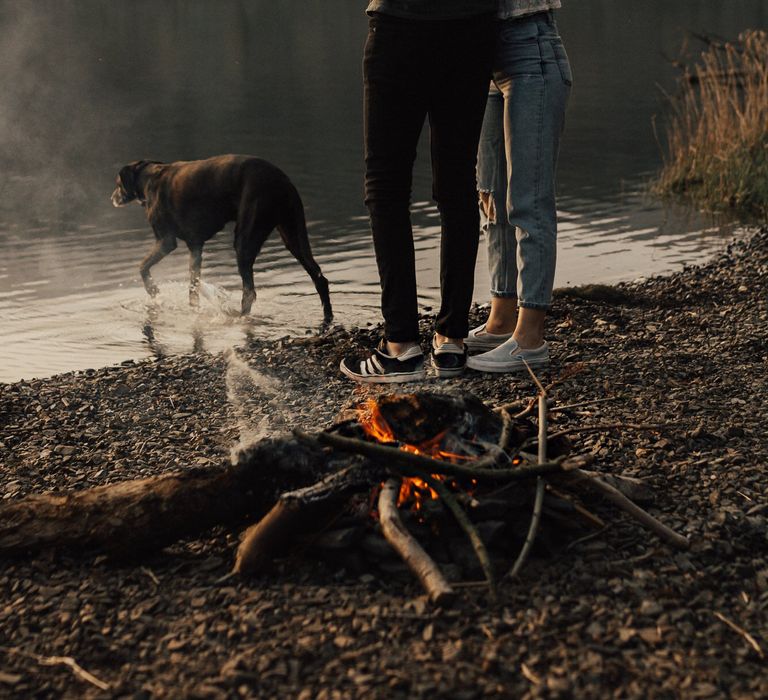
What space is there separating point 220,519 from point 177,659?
0.66 metres

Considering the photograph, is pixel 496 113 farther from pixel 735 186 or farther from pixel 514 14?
pixel 735 186

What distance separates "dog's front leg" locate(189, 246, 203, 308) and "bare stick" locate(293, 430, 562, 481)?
17.3 ft

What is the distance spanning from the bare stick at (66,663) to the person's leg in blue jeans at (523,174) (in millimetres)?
2599

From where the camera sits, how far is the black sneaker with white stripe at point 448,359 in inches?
191

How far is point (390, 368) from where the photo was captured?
15.6 feet

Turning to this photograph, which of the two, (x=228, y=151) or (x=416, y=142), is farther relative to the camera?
(x=228, y=151)

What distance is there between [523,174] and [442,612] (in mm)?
2403

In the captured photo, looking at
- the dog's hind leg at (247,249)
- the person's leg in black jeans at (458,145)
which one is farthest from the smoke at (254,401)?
the dog's hind leg at (247,249)

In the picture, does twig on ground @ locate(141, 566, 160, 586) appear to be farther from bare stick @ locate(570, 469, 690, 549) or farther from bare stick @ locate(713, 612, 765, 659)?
bare stick @ locate(713, 612, 765, 659)

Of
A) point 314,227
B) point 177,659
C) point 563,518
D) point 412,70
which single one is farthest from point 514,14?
point 314,227

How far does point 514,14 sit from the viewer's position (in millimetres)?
4312

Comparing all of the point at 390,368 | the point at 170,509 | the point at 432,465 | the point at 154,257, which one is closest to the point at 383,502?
the point at 432,465

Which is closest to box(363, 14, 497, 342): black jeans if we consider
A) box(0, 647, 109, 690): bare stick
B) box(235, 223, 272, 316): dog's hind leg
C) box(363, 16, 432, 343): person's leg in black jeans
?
box(363, 16, 432, 343): person's leg in black jeans

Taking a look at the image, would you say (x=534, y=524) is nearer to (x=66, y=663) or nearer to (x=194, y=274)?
(x=66, y=663)
